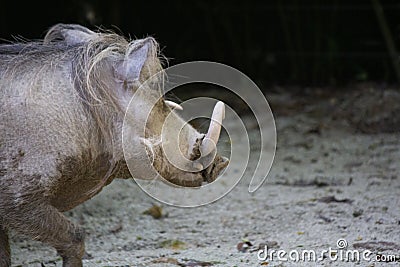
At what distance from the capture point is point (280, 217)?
147 inches

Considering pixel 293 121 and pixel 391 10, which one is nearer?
pixel 293 121

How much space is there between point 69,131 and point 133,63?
0.35 meters

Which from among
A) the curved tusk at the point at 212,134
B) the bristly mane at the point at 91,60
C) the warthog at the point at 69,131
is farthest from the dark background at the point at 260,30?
the curved tusk at the point at 212,134

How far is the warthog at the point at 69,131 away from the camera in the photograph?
8.72ft

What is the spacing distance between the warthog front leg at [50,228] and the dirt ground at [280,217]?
0.38 metres

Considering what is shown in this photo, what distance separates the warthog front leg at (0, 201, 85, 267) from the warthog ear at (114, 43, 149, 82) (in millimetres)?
546

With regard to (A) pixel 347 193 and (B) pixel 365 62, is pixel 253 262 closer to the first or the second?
(A) pixel 347 193

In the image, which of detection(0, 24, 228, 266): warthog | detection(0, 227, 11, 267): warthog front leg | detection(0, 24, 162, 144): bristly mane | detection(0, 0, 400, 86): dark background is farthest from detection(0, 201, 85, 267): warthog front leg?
detection(0, 0, 400, 86): dark background

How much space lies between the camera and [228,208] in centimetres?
404

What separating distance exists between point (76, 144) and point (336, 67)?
16.7 feet

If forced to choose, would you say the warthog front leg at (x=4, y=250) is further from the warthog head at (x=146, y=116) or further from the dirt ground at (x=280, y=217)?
the warthog head at (x=146, y=116)

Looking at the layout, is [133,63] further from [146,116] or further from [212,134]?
[212,134]

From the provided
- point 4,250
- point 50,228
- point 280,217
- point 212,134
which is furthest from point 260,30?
point 50,228

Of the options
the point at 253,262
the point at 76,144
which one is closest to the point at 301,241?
the point at 253,262
